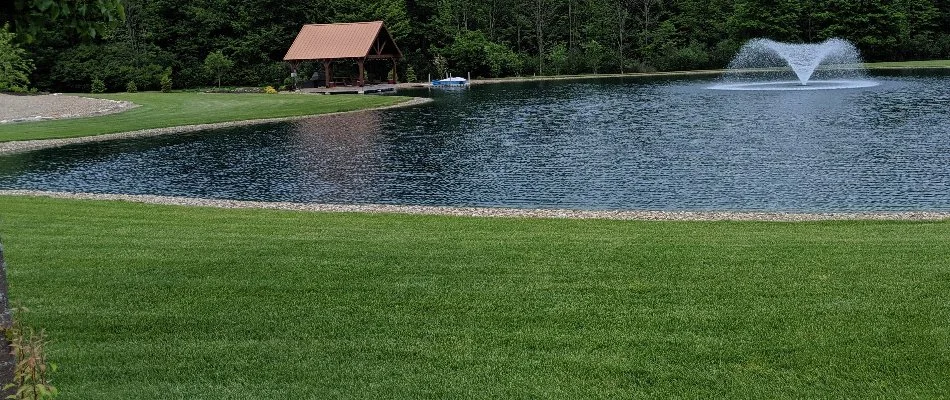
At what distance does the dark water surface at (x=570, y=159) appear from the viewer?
17.2 meters

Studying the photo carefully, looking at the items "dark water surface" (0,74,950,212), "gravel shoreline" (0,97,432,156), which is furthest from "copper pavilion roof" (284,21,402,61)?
"dark water surface" (0,74,950,212)

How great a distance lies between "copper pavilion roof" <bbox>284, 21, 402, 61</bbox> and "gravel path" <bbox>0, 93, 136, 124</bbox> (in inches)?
569

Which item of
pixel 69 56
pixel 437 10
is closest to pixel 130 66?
pixel 69 56

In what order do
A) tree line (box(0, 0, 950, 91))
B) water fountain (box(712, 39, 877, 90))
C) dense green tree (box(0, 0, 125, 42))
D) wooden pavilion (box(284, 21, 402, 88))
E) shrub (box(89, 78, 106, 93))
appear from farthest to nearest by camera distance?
tree line (box(0, 0, 950, 91)) → shrub (box(89, 78, 106, 93)) → wooden pavilion (box(284, 21, 402, 88)) → water fountain (box(712, 39, 877, 90)) → dense green tree (box(0, 0, 125, 42))

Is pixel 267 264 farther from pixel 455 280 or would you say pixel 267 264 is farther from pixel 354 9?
pixel 354 9

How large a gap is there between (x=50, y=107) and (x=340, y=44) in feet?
67.6

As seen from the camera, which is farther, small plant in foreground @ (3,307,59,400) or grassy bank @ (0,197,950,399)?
grassy bank @ (0,197,950,399)

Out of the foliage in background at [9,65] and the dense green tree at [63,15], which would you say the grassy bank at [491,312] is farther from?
the foliage in background at [9,65]

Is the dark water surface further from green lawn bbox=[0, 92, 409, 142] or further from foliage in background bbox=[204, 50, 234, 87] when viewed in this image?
foliage in background bbox=[204, 50, 234, 87]

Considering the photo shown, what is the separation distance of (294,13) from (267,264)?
64.7 meters

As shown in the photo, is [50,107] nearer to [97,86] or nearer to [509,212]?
[97,86]

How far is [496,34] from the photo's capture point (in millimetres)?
80438

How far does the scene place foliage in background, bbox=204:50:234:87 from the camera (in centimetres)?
6384

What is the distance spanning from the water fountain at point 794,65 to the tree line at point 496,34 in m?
1.12
